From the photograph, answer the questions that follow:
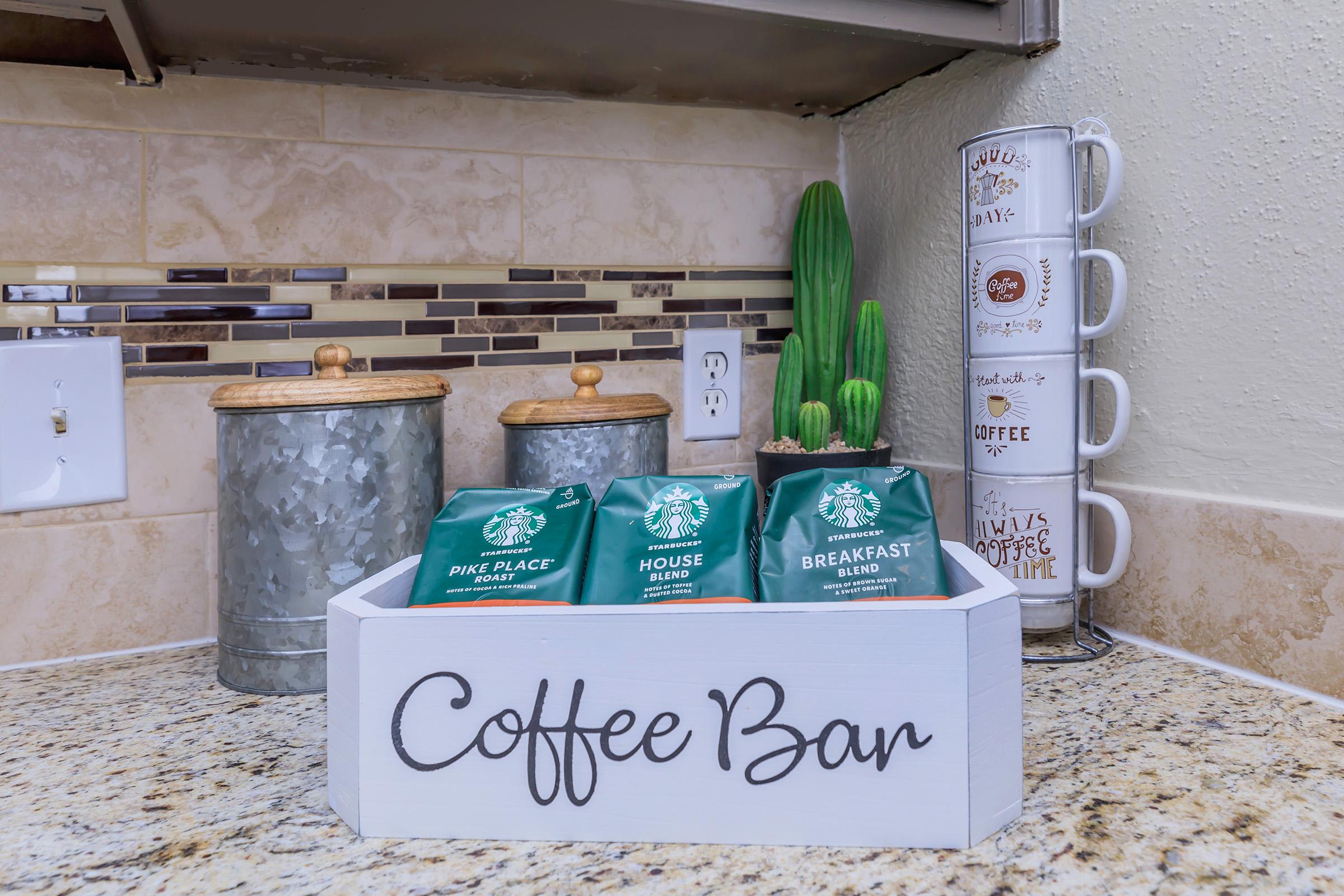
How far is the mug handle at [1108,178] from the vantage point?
30.5 inches

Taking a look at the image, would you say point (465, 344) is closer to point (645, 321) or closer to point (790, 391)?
point (645, 321)

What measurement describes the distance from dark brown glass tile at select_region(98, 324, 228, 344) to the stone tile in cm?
36

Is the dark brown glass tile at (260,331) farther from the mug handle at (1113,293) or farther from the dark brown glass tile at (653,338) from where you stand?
the mug handle at (1113,293)

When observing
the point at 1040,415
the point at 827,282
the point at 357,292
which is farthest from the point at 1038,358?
the point at 357,292

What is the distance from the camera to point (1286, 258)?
2.36ft

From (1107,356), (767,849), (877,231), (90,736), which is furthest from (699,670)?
(877,231)

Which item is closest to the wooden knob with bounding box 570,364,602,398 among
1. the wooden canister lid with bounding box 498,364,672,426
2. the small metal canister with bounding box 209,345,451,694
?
the wooden canister lid with bounding box 498,364,672,426

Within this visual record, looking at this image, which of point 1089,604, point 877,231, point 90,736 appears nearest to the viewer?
point 90,736

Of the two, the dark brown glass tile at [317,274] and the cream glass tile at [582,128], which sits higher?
the cream glass tile at [582,128]

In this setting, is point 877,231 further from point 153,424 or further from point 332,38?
point 153,424

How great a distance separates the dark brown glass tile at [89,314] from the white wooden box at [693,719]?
1.98 feet

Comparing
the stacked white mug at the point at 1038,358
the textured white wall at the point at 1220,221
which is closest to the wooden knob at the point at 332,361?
the stacked white mug at the point at 1038,358

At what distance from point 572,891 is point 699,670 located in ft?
0.43

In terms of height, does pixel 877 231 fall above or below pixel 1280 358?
above
